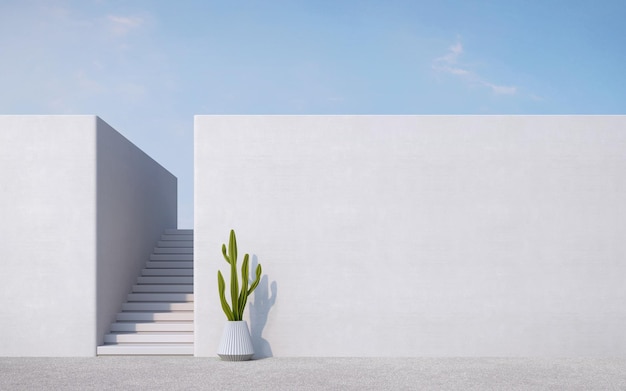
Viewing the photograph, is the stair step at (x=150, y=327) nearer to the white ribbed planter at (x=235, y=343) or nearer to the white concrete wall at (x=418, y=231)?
the white concrete wall at (x=418, y=231)

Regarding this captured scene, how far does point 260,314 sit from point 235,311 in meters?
0.44

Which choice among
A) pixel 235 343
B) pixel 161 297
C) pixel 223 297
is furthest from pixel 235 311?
pixel 161 297

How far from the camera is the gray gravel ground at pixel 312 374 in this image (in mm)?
6281

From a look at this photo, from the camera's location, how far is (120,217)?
9.34 m

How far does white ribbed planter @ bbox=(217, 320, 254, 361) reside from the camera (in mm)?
7703

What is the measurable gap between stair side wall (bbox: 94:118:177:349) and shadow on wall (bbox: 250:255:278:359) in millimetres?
1857

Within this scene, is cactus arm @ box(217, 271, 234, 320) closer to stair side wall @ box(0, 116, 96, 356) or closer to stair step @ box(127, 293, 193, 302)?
stair side wall @ box(0, 116, 96, 356)

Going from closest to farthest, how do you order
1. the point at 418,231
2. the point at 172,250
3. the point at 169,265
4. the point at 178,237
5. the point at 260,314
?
the point at 260,314 → the point at 418,231 → the point at 169,265 → the point at 172,250 → the point at 178,237

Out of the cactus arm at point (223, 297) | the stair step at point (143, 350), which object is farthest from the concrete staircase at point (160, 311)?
the cactus arm at point (223, 297)

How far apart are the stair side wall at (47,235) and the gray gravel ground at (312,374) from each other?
1.16 ft

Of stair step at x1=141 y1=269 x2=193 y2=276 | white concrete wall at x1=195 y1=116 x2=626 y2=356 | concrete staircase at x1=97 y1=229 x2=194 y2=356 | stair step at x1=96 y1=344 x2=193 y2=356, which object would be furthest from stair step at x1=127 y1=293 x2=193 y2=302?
white concrete wall at x1=195 y1=116 x2=626 y2=356

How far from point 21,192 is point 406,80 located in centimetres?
819

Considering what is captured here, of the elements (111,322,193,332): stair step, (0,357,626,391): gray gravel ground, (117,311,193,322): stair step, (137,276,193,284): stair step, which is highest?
(137,276,193,284): stair step

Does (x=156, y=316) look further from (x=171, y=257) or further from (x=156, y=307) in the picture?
(x=171, y=257)
